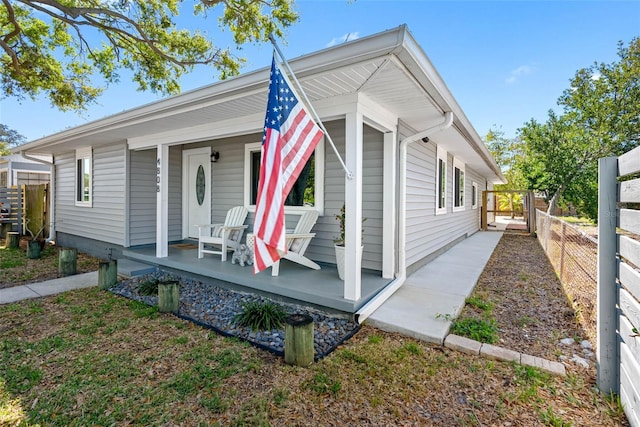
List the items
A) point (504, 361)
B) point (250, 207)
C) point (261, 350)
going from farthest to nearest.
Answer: point (250, 207), point (261, 350), point (504, 361)

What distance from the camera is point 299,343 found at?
243 cm

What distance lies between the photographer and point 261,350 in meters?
2.72

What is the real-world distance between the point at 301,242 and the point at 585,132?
17927 mm

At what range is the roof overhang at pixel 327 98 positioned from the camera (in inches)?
97.8

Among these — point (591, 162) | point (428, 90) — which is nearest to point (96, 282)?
point (428, 90)

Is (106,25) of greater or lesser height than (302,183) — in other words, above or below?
above

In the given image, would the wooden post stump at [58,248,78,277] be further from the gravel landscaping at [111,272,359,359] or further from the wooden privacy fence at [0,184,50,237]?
the wooden privacy fence at [0,184,50,237]

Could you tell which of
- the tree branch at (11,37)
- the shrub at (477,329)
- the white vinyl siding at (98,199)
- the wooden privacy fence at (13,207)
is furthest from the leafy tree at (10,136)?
the shrub at (477,329)

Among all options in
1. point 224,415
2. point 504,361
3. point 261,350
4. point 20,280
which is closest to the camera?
point 224,415

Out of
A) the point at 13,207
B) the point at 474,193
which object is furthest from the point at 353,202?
the point at 13,207

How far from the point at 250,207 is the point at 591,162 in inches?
639

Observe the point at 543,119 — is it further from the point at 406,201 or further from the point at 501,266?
the point at 406,201

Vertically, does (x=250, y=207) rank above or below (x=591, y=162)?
below

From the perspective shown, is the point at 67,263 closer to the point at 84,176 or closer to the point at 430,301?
the point at 84,176
